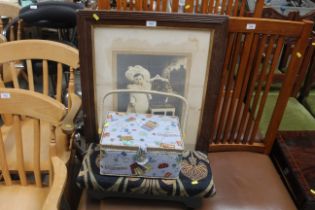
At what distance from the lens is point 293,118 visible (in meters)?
1.56

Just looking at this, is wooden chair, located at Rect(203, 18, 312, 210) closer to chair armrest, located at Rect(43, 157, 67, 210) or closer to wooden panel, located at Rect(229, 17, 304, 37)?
wooden panel, located at Rect(229, 17, 304, 37)

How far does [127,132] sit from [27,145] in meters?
0.49

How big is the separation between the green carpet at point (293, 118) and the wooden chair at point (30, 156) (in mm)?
966

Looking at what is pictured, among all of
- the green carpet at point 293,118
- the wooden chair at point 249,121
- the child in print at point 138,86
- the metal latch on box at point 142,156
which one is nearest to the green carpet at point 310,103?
the green carpet at point 293,118

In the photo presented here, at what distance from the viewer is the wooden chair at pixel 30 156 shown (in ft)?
2.89

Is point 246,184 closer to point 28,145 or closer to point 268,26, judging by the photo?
point 268,26

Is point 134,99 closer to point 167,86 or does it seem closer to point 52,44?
point 167,86

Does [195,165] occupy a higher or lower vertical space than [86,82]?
lower

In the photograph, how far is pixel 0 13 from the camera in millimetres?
1883

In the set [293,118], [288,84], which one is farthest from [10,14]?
[293,118]

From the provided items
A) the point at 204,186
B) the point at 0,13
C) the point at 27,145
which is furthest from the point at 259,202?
the point at 0,13

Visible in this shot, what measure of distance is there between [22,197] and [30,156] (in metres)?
0.16

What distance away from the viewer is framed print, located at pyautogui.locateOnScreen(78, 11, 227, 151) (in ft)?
3.08

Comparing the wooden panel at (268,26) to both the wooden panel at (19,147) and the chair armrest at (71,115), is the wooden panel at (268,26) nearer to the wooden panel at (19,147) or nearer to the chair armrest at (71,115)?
the chair armrest at (71,115)
